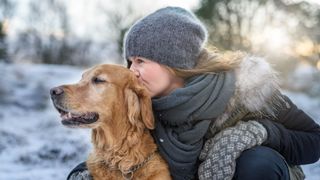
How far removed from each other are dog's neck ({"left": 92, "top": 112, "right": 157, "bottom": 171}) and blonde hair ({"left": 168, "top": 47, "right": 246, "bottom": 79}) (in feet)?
1.49

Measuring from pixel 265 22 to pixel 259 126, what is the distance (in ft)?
46.7

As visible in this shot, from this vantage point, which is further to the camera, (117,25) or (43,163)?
(117,25)

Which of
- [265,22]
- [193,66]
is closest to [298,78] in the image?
[265,22]

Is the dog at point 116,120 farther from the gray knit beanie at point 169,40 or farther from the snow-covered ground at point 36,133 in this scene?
the snow-covered ground at point 36,133

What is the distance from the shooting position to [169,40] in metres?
3.80

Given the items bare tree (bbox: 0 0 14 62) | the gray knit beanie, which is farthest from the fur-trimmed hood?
bare tree (bbox: 0 0 14 62)

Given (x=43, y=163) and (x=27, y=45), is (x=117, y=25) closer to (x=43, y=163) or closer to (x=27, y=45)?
(x=27, y=45)

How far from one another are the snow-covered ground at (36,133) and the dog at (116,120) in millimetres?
3245

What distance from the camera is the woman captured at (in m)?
3.60

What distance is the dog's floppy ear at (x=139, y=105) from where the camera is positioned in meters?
3.69

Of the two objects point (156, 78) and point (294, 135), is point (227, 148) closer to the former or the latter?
point (294, 135)

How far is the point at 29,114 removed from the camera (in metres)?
12.0

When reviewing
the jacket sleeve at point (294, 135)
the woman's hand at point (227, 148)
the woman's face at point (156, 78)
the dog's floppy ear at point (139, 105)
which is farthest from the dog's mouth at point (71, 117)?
the jacket sleeve at point (294, 135)

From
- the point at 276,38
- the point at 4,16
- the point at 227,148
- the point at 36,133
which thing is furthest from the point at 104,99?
the point at 4,16
